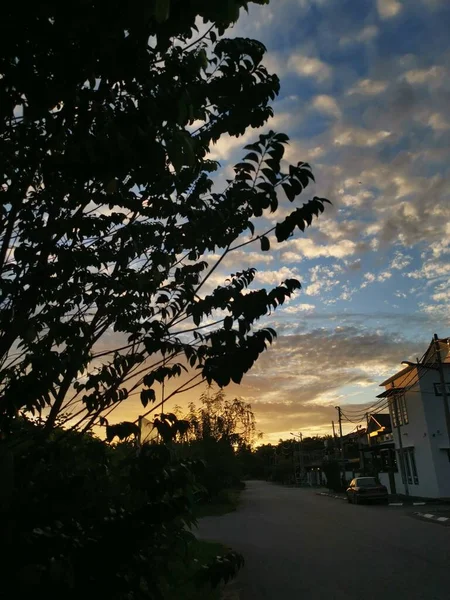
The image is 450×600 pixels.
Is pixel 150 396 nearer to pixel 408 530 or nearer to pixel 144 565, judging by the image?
pixel 144 565

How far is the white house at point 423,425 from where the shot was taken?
107 ft

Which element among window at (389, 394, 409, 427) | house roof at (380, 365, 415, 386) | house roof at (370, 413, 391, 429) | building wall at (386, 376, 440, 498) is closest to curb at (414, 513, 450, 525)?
building wall at (386, 376, 440, 498)

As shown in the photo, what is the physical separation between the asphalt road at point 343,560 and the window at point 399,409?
689 inches

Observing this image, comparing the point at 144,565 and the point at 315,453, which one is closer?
the point at 144,565

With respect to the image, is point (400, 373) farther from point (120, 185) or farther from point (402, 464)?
point (120, 185)

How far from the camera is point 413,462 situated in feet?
121

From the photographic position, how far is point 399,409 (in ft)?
128

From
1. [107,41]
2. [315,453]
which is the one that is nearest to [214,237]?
[107,41]

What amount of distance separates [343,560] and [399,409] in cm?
2888

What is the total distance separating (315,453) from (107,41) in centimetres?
12112

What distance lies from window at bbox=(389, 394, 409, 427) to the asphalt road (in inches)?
689

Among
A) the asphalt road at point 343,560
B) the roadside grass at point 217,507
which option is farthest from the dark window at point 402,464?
the asphalt road at point 343,560

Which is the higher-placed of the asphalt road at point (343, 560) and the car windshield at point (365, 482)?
the car windshield at point (365, 482)

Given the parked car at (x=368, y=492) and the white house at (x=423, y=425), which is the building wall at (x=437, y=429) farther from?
the parked car at (x=368, y=492)
